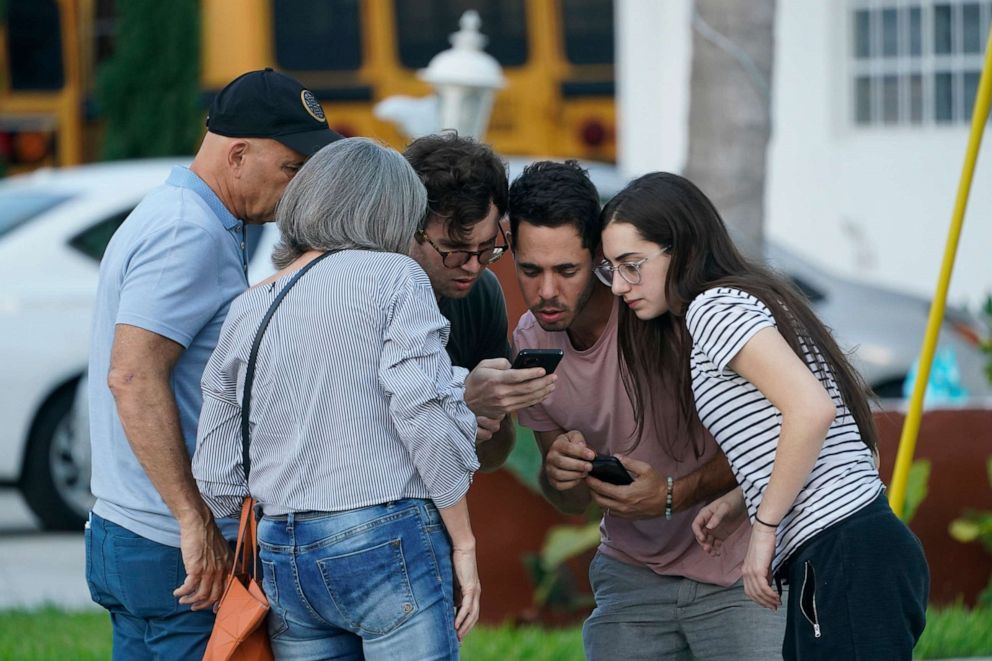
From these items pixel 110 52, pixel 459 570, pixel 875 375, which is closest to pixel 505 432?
pixel 459 570

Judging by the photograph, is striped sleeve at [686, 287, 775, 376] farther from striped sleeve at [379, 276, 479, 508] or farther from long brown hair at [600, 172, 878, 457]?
striped sleeve at [379, 276, 479, 508]

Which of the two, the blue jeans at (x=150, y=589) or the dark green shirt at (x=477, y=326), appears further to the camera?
the dark green shirt at (x=477, y=326)

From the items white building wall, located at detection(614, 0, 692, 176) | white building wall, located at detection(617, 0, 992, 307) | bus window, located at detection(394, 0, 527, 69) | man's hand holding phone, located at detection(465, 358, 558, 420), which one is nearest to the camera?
man's hand holding phone, located at detection(465, 358, 558, 420)

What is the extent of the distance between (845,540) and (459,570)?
76 cm

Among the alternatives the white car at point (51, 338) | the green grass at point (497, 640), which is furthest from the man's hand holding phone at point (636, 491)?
the white car at point (51, 338)

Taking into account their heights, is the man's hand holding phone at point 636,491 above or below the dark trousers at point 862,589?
above

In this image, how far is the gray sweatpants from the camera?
3.36 m

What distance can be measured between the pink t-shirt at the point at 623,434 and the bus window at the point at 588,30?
356 inches

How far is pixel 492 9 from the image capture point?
12312mm

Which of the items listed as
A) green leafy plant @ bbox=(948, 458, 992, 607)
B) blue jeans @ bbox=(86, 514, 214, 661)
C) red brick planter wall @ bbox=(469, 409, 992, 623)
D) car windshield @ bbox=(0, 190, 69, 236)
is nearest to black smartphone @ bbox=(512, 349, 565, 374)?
blue jeans @ bbox=(86, 514, 214, 661)

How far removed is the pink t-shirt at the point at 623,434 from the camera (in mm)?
3383

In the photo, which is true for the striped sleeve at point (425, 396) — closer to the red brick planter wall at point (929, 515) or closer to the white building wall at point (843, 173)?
the red brick planter wall at point (929, 515)

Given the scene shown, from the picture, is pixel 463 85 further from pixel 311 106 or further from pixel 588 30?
pixel 311 106

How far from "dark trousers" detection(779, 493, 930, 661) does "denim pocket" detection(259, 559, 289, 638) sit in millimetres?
1031
